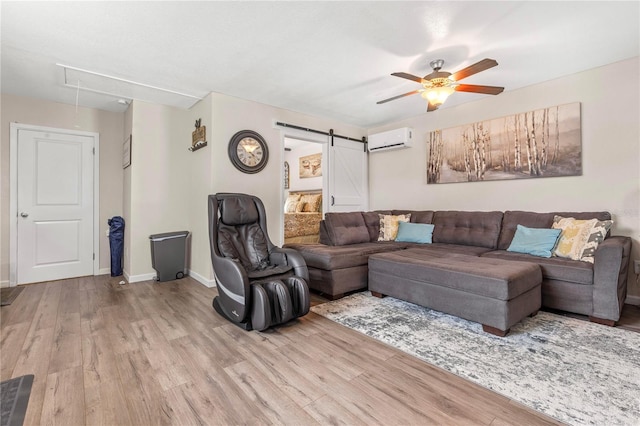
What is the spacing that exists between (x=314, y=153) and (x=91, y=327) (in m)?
5.81

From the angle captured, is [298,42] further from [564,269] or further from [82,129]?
[82,129]

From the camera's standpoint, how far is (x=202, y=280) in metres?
3.93

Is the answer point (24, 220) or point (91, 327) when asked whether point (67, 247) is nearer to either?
point (24, 220)

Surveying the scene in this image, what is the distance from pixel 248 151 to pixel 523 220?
12.0 ft

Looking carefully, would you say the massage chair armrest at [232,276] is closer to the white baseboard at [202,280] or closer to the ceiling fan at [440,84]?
the white baseboard at [202,280]

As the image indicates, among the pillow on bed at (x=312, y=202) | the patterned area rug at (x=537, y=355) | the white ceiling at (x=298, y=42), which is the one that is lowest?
the patterned area rug at (x=537, y=355)

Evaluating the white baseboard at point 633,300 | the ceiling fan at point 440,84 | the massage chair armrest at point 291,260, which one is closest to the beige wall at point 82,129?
the massage chair armrest at point 291,260

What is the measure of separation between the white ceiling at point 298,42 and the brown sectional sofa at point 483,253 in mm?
1730

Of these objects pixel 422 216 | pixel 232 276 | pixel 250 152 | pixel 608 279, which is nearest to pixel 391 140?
pixel 422 216

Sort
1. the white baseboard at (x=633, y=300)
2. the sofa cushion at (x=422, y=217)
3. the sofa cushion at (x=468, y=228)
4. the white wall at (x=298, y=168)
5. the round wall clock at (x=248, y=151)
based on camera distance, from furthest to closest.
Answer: the white wall at (x=298, y=168), the sofa cushion at (x=422, y=217), the round wall clock at (x=248, y=151), the sofa cushion at (x=468, y=228), the white baseboard at (x=633, y=300)

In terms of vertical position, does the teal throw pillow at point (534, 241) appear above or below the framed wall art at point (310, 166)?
below

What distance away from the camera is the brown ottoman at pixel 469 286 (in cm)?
228

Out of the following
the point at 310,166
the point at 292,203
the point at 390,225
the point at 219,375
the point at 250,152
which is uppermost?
the point at 310,166

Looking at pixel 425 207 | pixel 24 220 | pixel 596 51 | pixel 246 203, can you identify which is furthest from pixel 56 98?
pixel 596 51
